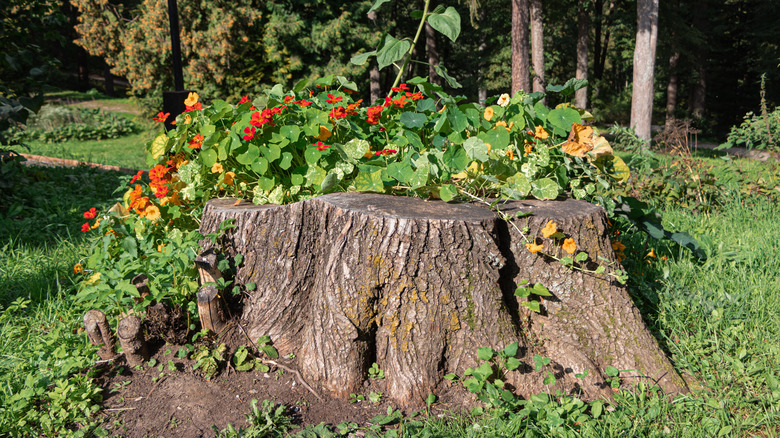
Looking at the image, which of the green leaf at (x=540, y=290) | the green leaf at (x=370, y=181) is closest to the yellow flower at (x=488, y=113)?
the green leaf at (x=370, y=181)

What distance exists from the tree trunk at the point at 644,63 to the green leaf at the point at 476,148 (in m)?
8.50

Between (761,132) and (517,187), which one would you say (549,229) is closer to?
(517,187)

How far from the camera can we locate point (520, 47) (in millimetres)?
10359

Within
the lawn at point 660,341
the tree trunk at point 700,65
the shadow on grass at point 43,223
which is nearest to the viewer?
the lawn at point 660,341

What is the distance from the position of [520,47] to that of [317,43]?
4948 mm

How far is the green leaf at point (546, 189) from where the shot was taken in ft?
7.67

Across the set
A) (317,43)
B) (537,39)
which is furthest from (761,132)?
(317,43)

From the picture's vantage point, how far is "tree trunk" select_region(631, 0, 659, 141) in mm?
9461

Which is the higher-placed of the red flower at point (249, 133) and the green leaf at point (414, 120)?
the green leaf at point (414, 120)

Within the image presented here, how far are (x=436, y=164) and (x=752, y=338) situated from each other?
168 cm

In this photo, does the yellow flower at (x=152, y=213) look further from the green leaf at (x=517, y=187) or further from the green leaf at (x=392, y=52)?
the green leaf at (x=517, y=187)

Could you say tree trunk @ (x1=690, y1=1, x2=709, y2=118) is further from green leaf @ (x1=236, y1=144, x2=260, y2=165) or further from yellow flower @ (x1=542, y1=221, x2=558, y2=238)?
green leaf @ (x1=236, y1=144, x2=260, y2=165)

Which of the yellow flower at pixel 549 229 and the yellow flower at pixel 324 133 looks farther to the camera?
the yellow flower at pixel 324 133

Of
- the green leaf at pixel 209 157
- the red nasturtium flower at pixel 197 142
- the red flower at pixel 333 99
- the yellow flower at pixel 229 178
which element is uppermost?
the red flower at pixel 333 99
